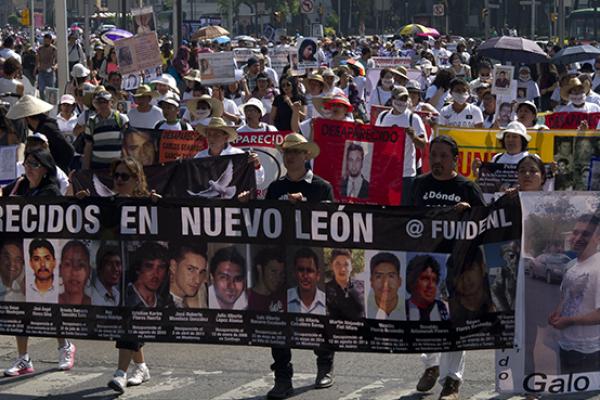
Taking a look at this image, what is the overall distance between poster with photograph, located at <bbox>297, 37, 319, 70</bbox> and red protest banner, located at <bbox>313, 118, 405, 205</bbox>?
12377 mm

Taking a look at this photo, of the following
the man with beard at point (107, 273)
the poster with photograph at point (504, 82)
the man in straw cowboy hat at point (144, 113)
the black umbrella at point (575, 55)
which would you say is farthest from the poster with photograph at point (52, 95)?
the black umbrella at point (575, 55)

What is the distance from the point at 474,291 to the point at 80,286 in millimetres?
2489

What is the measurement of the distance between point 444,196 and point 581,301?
1.10 metres

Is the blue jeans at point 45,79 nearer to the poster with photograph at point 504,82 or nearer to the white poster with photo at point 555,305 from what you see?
the poster with photograph at point 504,82

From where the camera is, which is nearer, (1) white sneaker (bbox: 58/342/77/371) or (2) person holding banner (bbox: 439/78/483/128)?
(1) white sneaker (bbox: 58/342/77/371)

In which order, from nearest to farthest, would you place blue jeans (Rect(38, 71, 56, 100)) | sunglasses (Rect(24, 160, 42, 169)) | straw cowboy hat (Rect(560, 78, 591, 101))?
sunglasses (Rect(24, 160, 42, 169)), straw cowboy hat (Rect(560, 78, 591, 101)), blue jeans (Rect(38, 71, 56, 100))

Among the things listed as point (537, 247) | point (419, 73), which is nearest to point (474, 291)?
point (537, 247)

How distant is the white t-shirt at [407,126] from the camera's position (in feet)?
43.6

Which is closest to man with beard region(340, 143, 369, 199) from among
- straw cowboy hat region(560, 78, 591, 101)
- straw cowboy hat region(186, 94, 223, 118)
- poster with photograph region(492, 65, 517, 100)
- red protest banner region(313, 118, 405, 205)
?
red protest banner region(313, 118, 405, 205)

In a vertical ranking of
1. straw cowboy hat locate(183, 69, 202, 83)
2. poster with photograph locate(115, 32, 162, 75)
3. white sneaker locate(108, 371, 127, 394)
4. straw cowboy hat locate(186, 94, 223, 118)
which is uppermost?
poster with photograph locate(115, 32, 162, 75)

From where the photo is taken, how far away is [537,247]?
26.7 feet

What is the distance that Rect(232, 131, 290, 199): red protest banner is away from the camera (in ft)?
44.4

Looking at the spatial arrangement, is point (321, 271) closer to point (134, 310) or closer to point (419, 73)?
point (134, 310)

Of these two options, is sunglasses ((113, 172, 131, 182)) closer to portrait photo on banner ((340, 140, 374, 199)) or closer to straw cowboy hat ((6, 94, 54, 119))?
straw cowboy hat ((6, 94, 54, 119))
